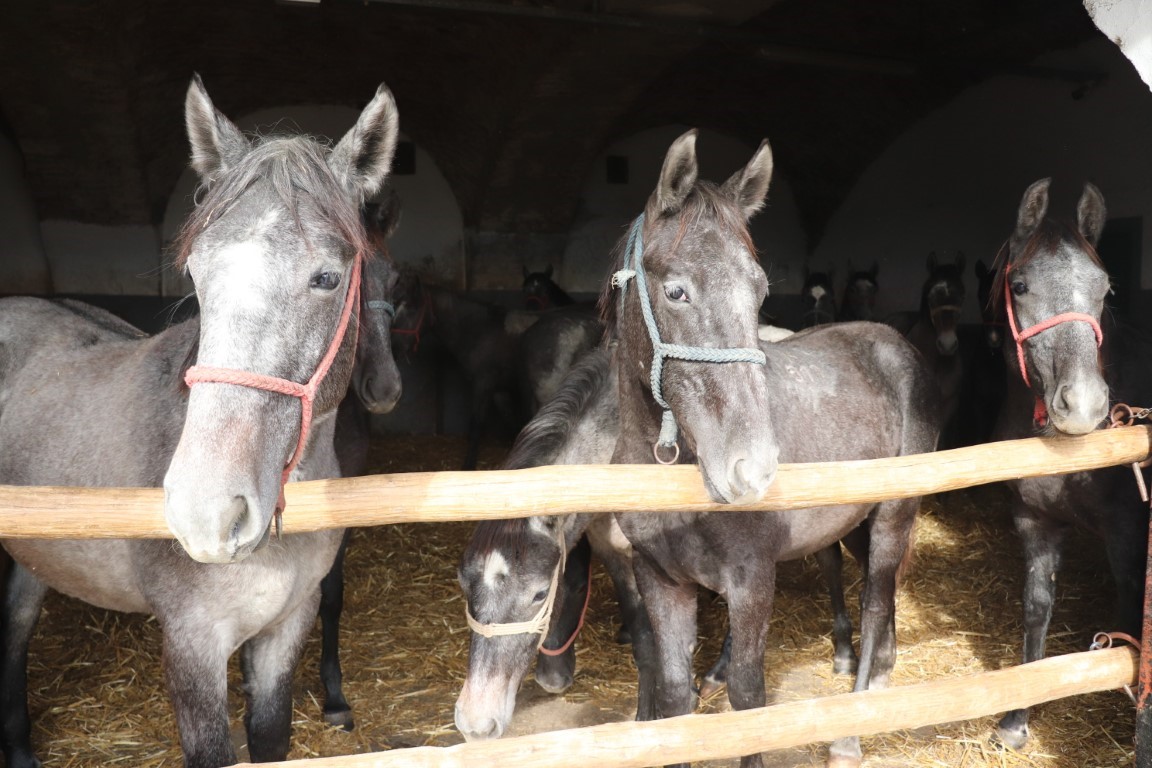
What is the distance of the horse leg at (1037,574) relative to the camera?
12.6 ft

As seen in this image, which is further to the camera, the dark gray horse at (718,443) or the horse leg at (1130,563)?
the horse leg at (1130,563)

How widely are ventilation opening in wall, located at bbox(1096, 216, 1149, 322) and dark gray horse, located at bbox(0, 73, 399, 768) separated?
30.0 ft

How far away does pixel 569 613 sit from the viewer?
4.11 metres

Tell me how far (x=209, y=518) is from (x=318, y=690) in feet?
10.1

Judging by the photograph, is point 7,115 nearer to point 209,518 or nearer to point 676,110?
point 676,110

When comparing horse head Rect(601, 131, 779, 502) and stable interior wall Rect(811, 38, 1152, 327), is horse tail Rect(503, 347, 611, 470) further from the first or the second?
stable interior wall Rect(811, 38, 1152, 327)

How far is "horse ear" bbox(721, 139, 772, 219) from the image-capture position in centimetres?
265

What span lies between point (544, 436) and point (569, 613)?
3.79 ft

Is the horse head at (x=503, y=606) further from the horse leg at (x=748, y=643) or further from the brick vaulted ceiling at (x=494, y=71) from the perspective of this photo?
the brick vaulted ceiling at (x=494, y=71)

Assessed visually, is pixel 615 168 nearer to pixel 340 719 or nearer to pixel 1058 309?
pixel 1058 309

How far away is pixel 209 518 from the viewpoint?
152cm

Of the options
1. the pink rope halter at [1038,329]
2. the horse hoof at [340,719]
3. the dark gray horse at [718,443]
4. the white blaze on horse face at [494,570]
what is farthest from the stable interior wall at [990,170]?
the horse hoof at [340,719]

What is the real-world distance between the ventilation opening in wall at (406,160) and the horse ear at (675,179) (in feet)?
30.8

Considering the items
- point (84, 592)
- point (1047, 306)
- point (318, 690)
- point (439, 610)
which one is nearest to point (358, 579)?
point (439, 610)
